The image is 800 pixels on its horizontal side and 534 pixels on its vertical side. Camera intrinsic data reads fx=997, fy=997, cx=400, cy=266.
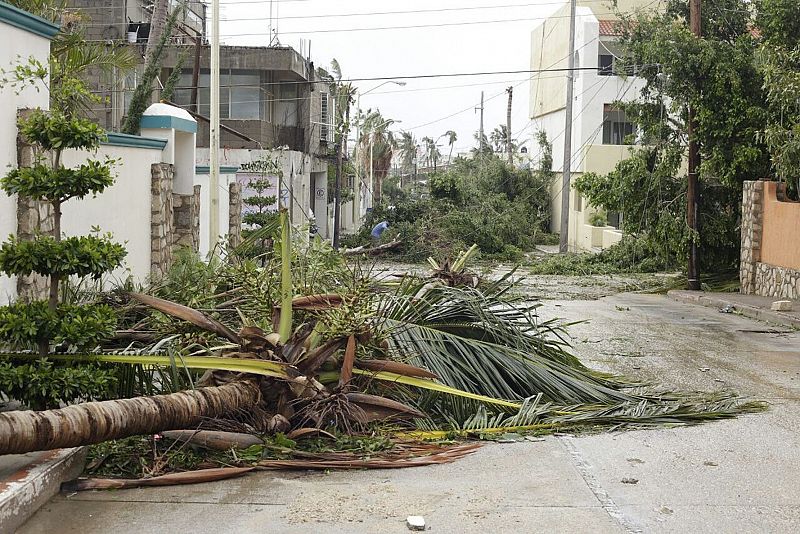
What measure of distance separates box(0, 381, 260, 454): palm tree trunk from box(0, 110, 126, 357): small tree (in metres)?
0.79

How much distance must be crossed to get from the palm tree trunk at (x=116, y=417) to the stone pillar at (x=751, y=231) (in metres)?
19.4

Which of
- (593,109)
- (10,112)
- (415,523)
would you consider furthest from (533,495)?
(593,109)

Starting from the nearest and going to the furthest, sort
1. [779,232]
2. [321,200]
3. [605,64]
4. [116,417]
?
[116,417], [779,232], [605,64], [321,200]

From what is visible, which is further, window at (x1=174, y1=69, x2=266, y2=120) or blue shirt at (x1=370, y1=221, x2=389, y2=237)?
window at (x1=174, y1=69, x2=266, y2=120)

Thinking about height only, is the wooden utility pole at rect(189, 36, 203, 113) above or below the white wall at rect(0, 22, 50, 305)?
above

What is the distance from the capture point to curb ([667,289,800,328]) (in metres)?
19.1

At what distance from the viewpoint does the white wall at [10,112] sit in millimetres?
10008

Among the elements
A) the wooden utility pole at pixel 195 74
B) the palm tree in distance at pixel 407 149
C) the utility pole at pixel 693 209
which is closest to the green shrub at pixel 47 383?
the utility pole at pixel 693 209

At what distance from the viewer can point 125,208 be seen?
599 inches

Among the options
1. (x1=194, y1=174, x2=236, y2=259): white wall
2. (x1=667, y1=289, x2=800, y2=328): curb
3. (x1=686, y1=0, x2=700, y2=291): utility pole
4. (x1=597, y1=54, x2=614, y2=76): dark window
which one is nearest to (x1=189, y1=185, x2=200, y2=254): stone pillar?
(x1=194, y1=174, x2=236, y2=259): white wall

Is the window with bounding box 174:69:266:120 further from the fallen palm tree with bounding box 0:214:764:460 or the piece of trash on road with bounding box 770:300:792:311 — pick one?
the fallen palm tree with bounding box 0:214:764:460

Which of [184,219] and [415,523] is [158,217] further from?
[415,523]

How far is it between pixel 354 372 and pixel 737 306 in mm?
15830

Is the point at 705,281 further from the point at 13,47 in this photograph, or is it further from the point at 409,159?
the point at 409,159
